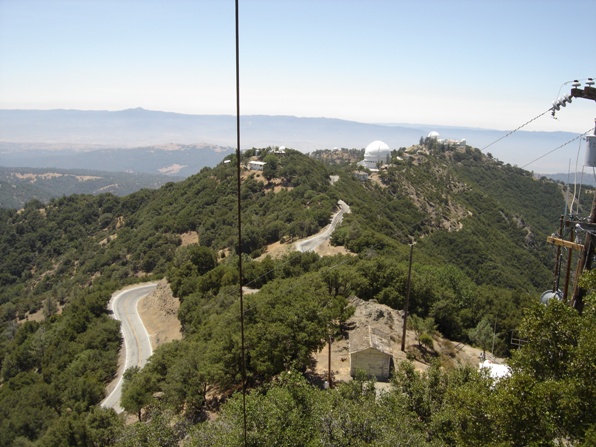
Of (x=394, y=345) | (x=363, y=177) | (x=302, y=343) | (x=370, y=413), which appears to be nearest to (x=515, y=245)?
(x=363, y=177)

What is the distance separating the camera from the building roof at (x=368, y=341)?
2331cm

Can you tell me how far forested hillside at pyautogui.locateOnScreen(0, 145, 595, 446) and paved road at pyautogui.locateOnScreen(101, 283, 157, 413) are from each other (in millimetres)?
1303

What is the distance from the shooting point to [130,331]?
4281cm

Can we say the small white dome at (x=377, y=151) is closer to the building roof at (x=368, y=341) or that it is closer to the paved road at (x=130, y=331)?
the paved road at (x=130, y=331)

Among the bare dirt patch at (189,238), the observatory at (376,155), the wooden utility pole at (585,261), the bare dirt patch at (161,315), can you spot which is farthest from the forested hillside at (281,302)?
the observatory at (376,155)

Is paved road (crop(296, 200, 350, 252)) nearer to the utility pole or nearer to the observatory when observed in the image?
the utility pole

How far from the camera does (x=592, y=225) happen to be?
11.6 m

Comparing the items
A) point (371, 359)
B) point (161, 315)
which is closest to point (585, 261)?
point (371, 359)

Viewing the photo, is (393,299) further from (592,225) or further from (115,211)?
(115,211)

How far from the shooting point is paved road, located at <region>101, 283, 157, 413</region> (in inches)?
1270

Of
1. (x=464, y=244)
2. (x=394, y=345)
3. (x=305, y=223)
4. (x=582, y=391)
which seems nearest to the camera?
(x=582, y=391)

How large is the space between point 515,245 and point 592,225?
A: 7643cm

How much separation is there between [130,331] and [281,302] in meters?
25.3

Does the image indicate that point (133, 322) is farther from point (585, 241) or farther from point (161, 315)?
point (585, 241)
